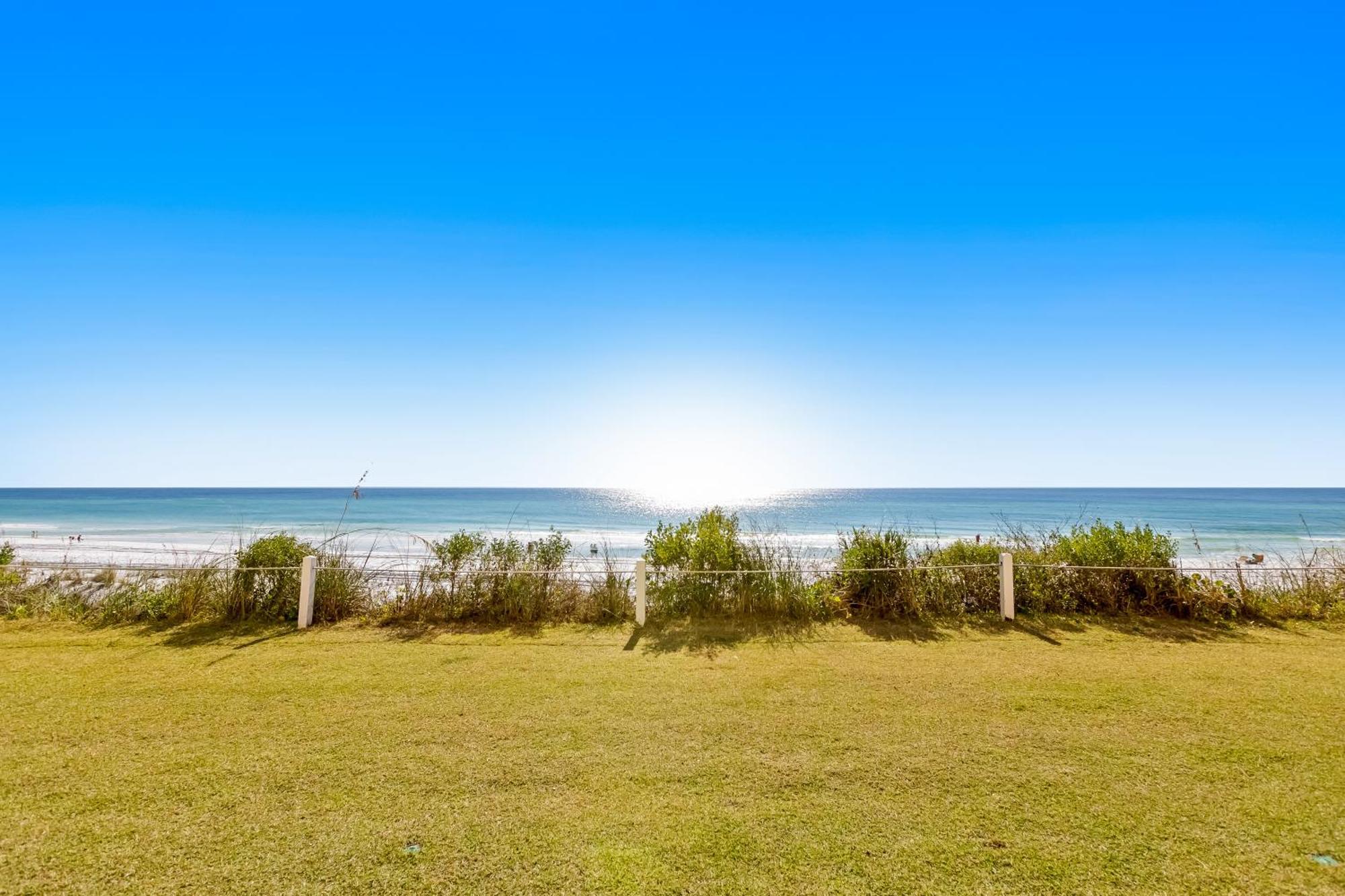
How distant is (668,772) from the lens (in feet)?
11.3

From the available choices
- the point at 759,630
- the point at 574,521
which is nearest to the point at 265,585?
the point at 759,630

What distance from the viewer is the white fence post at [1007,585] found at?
7.48 m

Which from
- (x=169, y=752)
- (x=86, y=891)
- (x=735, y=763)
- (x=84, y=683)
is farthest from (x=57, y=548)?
(x=735, y=763)

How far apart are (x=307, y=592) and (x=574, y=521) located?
1358 inches

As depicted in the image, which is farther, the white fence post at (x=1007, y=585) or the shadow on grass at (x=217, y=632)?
the white fence post at (x=1007, y=585)

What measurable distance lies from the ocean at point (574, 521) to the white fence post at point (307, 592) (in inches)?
269

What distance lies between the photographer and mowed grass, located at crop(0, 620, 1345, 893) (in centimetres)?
257

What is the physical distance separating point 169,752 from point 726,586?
5.74 meters

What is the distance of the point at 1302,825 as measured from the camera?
9.41 ft

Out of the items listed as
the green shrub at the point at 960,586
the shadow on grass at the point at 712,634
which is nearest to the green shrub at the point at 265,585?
the shadow on grass at the point at 712,634

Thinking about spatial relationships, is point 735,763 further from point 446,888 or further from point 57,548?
point 57,548

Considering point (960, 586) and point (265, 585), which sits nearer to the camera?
point (265, 585)

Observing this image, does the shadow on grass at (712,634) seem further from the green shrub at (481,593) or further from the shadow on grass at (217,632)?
the shadow on grass at (217,632)

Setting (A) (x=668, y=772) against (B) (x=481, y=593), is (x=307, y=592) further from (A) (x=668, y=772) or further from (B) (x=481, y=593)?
(A) (x=668, y=772)
